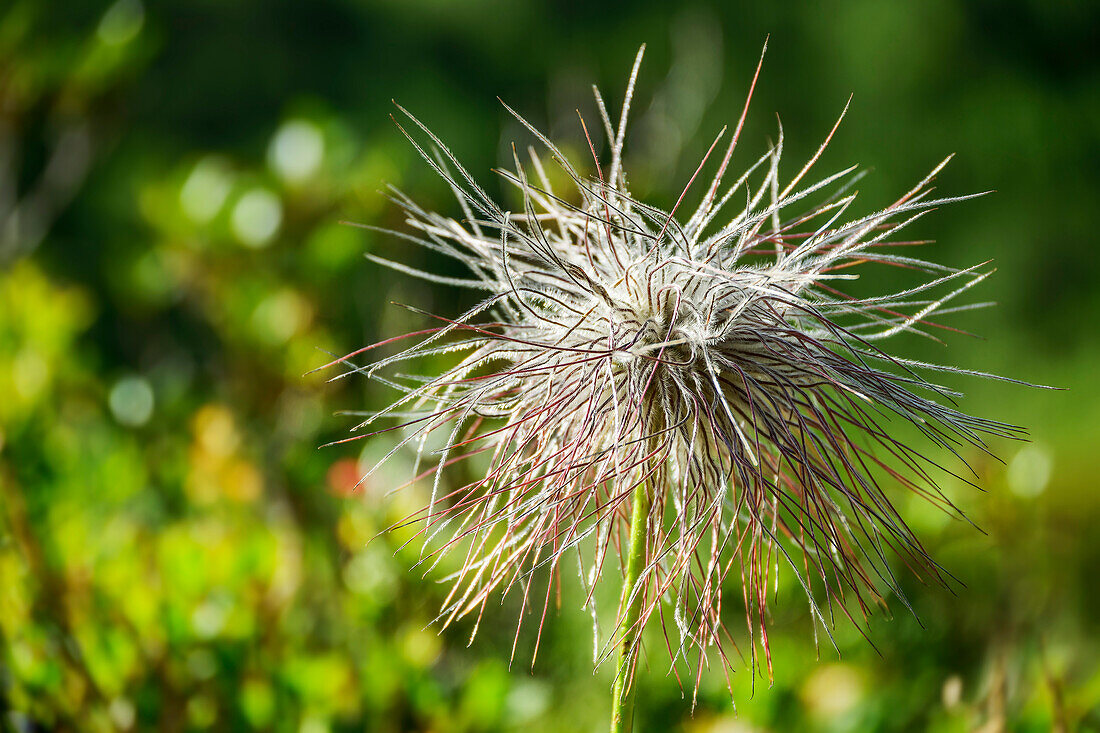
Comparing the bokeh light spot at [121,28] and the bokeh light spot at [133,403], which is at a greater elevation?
the bokeh light spot at [121,28]

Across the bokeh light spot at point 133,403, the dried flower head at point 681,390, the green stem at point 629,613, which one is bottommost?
the bokeh light spot at point 133,403

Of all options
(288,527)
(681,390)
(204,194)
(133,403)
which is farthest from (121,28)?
(681,390)

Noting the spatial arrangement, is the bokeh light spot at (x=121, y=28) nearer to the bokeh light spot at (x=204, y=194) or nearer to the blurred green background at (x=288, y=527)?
the blurred green background at (x=288, y=527)

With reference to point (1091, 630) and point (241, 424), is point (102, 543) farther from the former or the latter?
point (1091, 630)

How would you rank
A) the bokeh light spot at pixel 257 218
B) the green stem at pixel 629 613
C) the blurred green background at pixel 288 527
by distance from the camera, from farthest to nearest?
the bokeh light spot at pixel 257 218 → the blurred green background at pixel 288 527 → the green stem at pixel 629 613

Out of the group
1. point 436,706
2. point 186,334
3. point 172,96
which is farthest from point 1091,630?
point 172,96

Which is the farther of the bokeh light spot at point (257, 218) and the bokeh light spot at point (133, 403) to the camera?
the bokeh light spot at point (133, 403)

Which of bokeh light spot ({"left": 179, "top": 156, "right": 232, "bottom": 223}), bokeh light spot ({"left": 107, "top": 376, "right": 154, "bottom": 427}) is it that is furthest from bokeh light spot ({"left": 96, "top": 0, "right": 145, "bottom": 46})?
bokeh light spot ({"left": 107, "top": 376, "right": 154, "bottom": 427})

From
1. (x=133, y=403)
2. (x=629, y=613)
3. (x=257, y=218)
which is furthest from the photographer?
(x=133, y=403)

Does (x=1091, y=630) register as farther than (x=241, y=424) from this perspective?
Yes

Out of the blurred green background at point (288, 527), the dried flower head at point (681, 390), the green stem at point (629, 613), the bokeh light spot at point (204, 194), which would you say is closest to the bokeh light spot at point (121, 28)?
the blurred green background at point (288, 527)

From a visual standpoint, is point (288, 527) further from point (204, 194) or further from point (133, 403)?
point (204, 194)
